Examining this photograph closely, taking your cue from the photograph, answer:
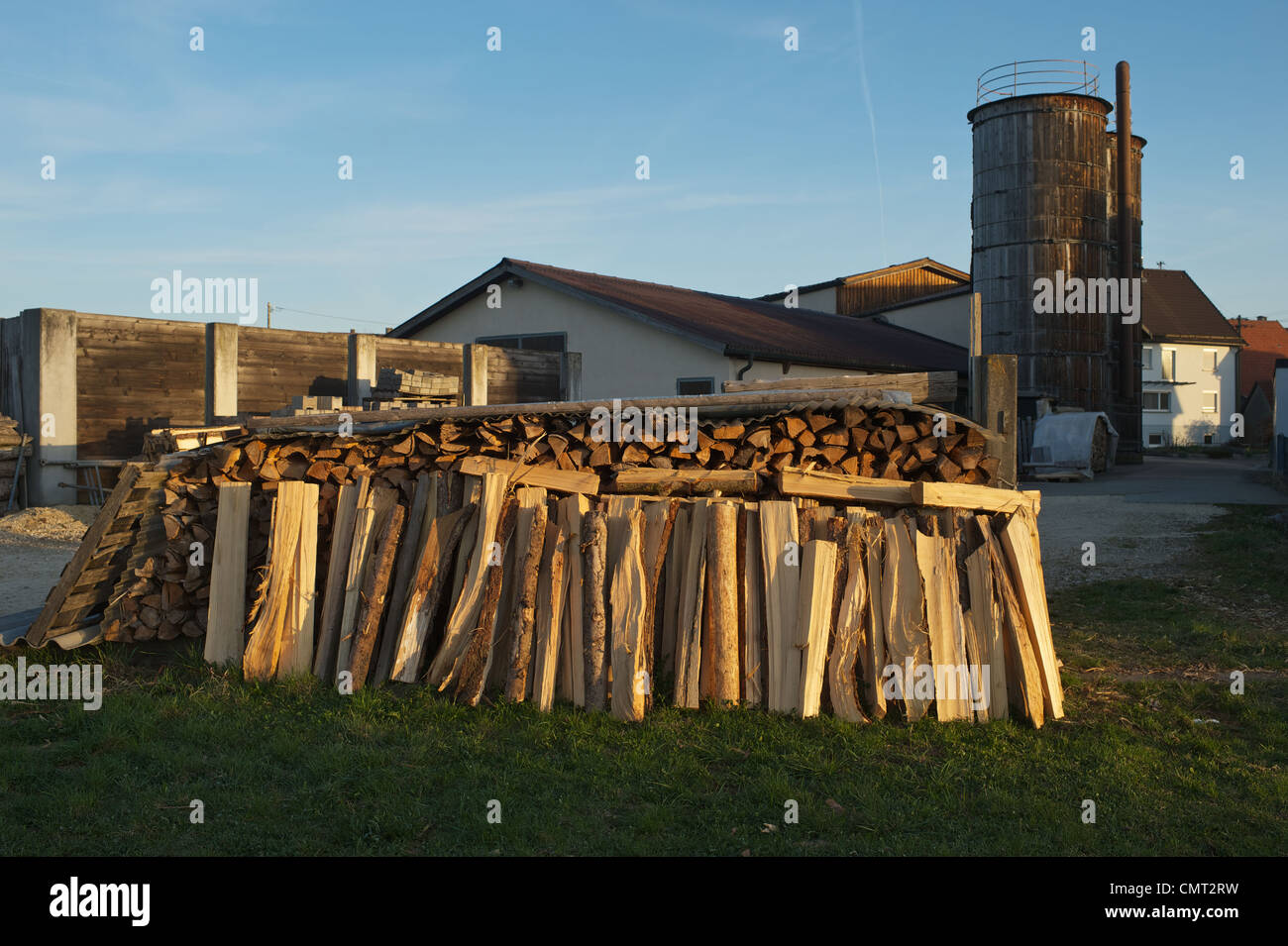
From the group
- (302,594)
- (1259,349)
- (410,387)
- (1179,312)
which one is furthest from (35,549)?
(1259,349)

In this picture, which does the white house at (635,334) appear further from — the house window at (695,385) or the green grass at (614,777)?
the green grass at (614,777)

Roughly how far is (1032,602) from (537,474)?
3312 millimetres

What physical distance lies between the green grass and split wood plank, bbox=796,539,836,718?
20 centimetres

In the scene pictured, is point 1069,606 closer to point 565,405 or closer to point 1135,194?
point 565,405

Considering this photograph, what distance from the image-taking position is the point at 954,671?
588 centimetres

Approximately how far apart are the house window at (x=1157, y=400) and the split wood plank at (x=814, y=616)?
49.6 m

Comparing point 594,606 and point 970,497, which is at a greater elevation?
point 970,497

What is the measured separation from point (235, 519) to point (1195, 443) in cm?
5256

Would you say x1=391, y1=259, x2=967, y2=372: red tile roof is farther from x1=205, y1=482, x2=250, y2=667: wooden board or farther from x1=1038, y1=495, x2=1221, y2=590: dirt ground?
x1=205, y1=482, x2=250, y2=667: wooden board

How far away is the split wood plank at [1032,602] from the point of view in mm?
6004

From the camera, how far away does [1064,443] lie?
26.8 m

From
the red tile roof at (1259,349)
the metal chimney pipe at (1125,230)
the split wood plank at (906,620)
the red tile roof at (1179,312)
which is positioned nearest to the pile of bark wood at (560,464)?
the split wood plank at (906,620)

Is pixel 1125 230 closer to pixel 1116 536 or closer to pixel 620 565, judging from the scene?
pixel 1116 536

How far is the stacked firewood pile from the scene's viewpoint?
595 cm
